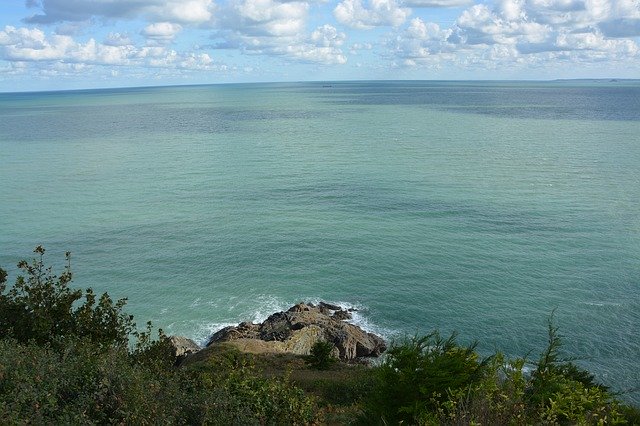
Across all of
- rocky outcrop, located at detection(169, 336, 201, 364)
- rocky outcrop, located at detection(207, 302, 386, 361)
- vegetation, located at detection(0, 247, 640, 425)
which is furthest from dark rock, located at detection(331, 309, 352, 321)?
vegetation, located at detection(0, 247, 640, 425)

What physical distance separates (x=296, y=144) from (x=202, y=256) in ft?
236

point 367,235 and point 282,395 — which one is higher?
point 282,395

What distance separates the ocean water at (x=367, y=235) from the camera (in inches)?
1813

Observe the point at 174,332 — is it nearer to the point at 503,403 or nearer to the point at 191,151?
the point at 503,403

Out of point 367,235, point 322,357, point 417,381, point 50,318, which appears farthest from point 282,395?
point 367,235

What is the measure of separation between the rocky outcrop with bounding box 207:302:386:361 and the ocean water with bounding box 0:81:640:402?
2379 millimetres

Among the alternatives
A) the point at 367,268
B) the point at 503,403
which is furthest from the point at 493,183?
the point at 503,403

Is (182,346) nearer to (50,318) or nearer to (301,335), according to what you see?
(301,335)

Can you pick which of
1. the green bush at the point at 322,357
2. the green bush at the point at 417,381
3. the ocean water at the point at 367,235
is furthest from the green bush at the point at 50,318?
the ocean water at the point at 367,235

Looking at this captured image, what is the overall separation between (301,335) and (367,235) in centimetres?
2187

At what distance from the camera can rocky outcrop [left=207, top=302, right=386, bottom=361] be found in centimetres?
4138

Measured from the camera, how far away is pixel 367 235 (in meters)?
62.5

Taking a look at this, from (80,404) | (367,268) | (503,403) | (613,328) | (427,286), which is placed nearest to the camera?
Answer: (503,403)

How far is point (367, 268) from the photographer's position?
54781 millimetres
